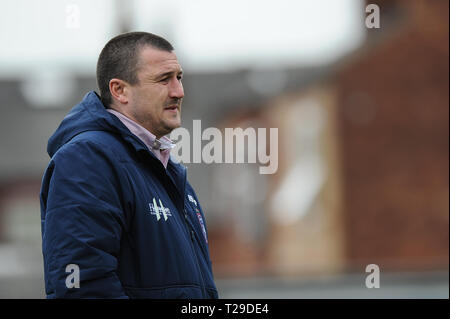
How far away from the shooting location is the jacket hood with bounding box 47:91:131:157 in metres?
2.85

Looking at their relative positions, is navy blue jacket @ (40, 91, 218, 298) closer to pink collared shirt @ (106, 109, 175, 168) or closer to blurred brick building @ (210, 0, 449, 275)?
pink collared shirt @ (106, 109, 175, 168)

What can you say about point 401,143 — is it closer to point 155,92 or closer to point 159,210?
point 155,92

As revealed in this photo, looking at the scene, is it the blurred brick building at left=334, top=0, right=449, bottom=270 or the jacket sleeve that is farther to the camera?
the blurred brick building at left=334, top=0, right=449, bottom=270

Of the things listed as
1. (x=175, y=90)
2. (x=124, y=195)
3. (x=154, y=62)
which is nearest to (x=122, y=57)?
(x=154, y=62)

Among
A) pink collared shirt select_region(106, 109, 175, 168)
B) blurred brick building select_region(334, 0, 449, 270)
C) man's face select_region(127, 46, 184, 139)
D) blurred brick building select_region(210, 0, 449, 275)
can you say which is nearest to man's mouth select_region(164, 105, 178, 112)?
man's face select_region(127, 46, 184, 139)

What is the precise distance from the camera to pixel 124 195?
2.71 metres

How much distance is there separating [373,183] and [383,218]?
31.3 inches

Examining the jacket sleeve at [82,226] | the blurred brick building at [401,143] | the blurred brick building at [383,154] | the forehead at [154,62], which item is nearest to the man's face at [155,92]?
the forehead at [154,62]

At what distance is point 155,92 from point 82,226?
25.5 inches

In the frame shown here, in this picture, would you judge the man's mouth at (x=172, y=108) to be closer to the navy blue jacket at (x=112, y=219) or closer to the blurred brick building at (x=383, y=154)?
the navy blue jacket at (x=112, y=219)

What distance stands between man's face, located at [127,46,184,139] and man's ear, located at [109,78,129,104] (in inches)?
0.8

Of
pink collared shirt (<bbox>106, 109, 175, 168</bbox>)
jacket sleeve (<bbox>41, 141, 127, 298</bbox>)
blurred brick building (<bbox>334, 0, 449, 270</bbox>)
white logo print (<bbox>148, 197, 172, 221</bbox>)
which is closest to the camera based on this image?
jacket sleeve (<bbox>41, 141, 127, 298</bbox>)

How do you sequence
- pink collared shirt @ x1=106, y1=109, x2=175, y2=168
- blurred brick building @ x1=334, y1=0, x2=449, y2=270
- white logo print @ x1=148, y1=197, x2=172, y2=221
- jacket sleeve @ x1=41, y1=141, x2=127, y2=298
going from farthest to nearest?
1. blurred brick building @ x1=334, y1=0, x2=449, y2=270
2. pink collared shirt @ x1=106, y1=109, x2=175, y2=168
3. white logo print @ x1=148, y1=197, x2=172, y2=221
4. jacket sleeve @ x1=41, y1=141, x2=127, y2=298
